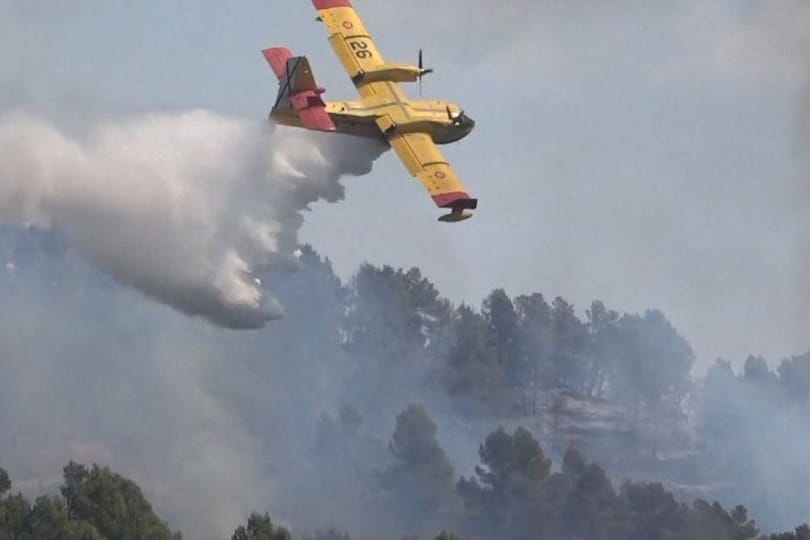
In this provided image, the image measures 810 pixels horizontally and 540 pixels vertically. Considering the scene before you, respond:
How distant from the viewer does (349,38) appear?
85438 millimetres

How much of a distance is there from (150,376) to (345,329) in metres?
25.1

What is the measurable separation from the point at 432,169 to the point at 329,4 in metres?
11.0

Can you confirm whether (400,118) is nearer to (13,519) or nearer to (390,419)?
(13,519)

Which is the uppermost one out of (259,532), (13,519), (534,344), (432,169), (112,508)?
(534,344)

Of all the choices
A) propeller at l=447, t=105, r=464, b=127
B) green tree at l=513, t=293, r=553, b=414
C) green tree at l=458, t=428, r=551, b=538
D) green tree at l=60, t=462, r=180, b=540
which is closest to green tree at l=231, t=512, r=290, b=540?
green tree at l=60, t=462, r=180, b=540

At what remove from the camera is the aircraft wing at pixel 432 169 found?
76.9 m

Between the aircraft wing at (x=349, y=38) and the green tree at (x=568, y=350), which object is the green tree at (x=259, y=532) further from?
the green tree at (x=568, y=350)

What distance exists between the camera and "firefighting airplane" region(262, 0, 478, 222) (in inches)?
3051

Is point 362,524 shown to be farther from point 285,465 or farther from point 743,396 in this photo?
point 743,396

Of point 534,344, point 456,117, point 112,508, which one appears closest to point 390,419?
point 534,344

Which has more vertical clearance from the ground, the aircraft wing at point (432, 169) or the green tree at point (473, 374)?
the green tree at point (473, 374)

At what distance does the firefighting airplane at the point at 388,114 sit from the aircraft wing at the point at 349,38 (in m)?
0.07

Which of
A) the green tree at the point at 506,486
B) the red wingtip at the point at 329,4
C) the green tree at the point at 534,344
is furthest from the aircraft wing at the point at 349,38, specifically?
the green tree at the point at 534,344

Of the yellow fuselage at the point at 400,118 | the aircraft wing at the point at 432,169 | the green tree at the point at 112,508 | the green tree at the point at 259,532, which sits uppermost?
the yellow fuselage at the point at 400,118
